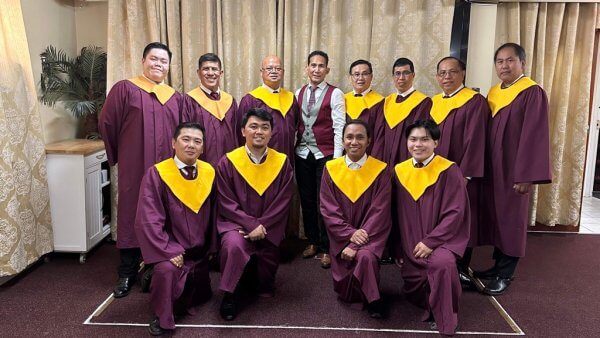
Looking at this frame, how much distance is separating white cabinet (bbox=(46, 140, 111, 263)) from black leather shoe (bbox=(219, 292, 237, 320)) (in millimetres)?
1402

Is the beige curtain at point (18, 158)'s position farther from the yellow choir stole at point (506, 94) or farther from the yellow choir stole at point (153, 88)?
the yellow choir stole at point (506, 94)

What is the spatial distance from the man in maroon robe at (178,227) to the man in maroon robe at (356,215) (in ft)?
2.45

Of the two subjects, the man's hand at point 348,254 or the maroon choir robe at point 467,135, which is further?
the maroon choir robe at point 467,135

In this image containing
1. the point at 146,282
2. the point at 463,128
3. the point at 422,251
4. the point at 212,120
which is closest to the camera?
the point at 422,251

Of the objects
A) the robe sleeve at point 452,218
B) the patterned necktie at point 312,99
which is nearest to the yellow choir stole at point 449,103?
the robe sleeve at point 452,218

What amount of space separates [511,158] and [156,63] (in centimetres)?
240

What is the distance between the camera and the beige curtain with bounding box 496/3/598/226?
398cm

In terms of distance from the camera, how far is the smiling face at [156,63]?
2930 mm

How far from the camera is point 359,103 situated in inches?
135

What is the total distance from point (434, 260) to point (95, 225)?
8.39 feet

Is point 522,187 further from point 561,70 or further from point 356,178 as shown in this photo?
point 561,70

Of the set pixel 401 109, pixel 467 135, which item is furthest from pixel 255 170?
pixel 467 135

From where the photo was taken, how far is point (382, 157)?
3.40 meters

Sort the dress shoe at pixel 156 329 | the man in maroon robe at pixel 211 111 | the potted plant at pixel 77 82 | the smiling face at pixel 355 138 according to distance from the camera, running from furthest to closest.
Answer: the potted plant at pixel 77 82 → the man in maroon robe at pixel 211 111 → the smiling face at pixel 355 138 → the dress shoe at pixel 156 329
